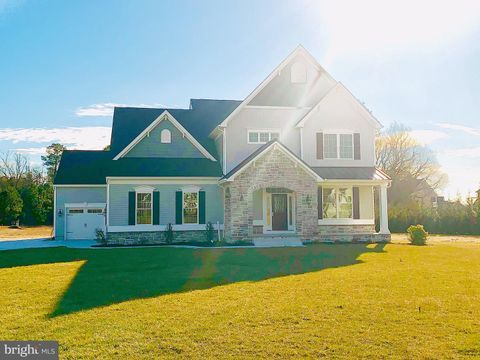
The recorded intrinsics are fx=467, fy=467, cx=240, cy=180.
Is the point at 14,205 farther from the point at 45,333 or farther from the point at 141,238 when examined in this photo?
the point at 45,333

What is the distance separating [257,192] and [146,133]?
22.8 ft

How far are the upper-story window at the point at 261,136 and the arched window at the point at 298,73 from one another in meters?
3.18

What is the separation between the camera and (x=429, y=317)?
805 centimetres

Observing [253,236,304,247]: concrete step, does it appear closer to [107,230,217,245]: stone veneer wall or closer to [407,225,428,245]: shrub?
[107,230,217,245]: stone veneer wall

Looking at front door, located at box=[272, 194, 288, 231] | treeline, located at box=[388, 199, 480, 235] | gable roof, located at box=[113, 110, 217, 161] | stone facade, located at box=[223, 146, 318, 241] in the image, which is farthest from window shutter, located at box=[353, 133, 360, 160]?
treeline, located at box=[388, 199, 480, 235]

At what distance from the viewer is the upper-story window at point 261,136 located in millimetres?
25641

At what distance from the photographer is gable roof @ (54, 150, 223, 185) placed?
2427cm

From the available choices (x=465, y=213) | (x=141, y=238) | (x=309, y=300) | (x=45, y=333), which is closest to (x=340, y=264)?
(x=309, y=300)

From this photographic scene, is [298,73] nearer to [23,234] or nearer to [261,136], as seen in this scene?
[261,136]

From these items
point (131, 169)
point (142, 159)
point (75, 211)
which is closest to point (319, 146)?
point (142, 159)

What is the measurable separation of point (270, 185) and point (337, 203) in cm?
445

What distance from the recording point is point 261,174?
22.5 metres

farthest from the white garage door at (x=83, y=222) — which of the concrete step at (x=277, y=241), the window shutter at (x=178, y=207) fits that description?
the concrete step at (x=277, y=241)

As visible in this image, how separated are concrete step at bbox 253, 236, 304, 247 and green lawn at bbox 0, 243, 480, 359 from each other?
6119 mm
